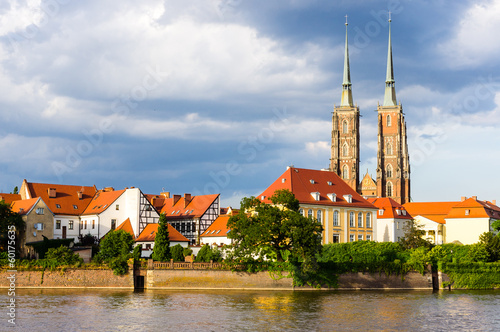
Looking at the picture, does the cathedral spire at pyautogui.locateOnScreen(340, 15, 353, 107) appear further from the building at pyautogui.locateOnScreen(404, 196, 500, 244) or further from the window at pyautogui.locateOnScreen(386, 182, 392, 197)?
the building at pyautogui.locateOnScreen(404, 196, 500, 244)

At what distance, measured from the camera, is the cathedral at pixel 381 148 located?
15850 cm

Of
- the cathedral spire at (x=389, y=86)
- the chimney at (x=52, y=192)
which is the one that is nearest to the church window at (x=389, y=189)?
the cathedral spire at (x=389, y=86)

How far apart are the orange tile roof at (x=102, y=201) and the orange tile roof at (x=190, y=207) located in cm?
714

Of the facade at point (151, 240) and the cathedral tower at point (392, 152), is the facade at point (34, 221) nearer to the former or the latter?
the facade at point (151, 240)

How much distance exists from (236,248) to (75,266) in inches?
625

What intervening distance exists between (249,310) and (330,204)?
40031 mm

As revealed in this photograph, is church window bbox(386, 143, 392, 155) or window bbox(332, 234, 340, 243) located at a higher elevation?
church window bbox(386, 143, 392, 155)

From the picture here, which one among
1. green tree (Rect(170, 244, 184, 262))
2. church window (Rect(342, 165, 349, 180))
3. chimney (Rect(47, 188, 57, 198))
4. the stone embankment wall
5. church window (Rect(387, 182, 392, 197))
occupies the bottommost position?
the stone embankment wall

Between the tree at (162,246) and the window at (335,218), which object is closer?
the tree at (162,246)

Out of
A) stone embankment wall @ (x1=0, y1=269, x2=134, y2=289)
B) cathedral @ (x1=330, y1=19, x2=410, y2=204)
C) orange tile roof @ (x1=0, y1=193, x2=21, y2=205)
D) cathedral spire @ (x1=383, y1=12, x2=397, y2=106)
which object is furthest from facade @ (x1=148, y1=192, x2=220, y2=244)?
cathedral spire @ (x1=383, y1=12, x2=397, y2=106)

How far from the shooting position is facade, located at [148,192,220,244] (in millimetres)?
91250

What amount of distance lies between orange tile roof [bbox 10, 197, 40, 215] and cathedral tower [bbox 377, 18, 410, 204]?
90.4 m

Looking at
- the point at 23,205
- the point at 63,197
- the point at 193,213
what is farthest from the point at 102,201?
the point at 193,213

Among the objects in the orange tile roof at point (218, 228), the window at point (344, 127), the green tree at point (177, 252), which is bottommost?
the green tree at point (177, 252)
